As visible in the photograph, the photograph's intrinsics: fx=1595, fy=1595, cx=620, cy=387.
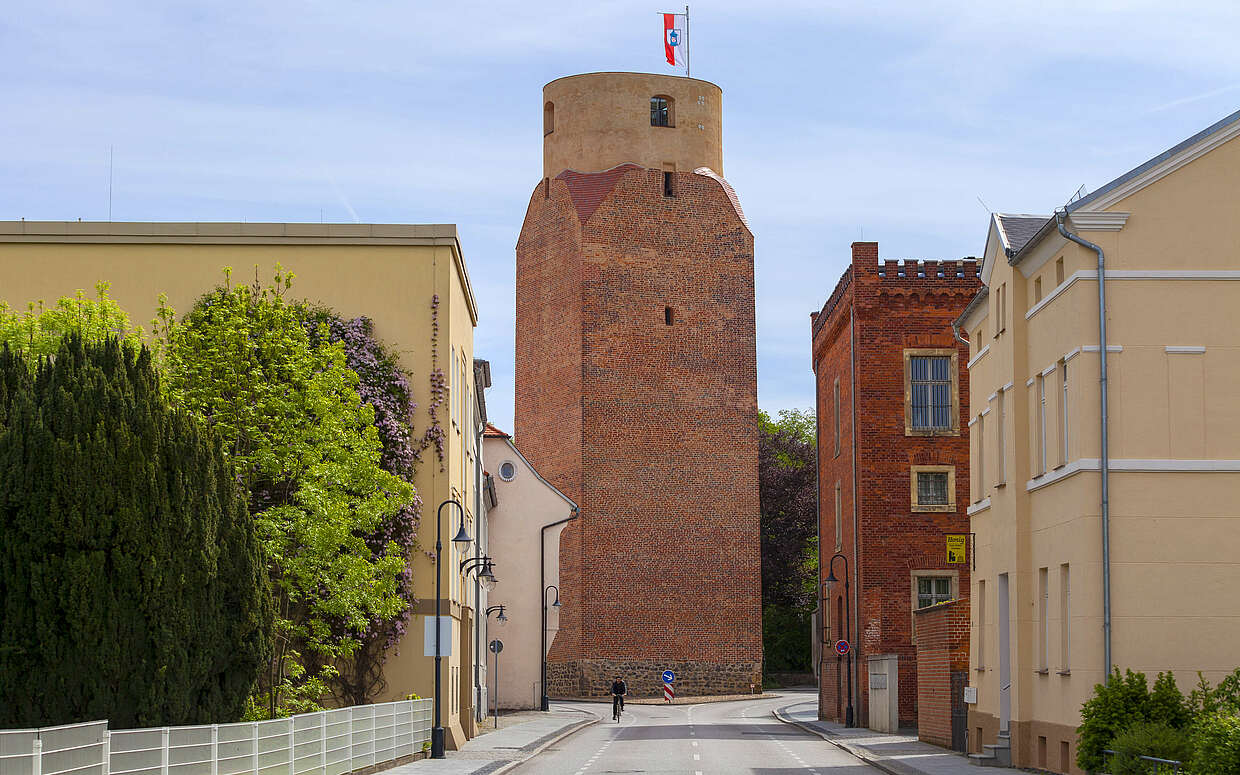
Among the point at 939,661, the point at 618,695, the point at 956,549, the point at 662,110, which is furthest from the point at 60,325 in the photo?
the point at 662,110

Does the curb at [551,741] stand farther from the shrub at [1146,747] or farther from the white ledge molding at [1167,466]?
the white ledge molding at [1167,466]

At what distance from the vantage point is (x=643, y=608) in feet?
217

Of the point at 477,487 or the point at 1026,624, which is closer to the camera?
the point at 1026,624

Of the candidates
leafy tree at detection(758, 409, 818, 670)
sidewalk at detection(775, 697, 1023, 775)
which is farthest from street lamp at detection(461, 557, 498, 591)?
leafy tree at detection(758, 409, 818, 670)

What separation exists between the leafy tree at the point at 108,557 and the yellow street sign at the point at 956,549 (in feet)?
93.1

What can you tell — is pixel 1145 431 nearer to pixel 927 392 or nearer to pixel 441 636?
pixel 441 636

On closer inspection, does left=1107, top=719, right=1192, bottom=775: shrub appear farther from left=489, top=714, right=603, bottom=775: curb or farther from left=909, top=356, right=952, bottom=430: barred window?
left=909, top=356, right=952, bottom=430: barred window

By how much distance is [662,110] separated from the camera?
7175cm

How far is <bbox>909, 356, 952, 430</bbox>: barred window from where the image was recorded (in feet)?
153

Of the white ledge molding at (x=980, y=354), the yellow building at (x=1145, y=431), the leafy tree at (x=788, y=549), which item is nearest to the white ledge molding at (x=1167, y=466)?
the yellow building at (x=1145, y=431)

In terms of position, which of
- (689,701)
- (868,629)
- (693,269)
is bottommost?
(689,701)

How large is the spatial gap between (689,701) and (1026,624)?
3963cm

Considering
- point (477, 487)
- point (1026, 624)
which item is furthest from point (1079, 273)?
point (477, 487)

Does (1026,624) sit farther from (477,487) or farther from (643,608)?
(643,608)
